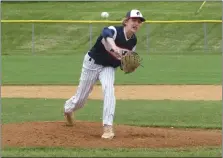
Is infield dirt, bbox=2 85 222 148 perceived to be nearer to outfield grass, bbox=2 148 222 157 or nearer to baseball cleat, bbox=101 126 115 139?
baseball cleat, bbox=101 126 115 139

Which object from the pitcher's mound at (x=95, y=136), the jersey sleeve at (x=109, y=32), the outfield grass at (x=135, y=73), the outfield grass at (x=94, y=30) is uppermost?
the outfield grass at (x=94, y=30)

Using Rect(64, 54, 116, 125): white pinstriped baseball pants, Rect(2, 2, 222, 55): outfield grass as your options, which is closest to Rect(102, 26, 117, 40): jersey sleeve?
Rect(64, 54, 116, 125): white pinstriped baseball pants

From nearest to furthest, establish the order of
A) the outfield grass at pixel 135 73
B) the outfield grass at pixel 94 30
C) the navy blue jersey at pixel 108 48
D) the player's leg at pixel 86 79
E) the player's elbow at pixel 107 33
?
the player's elbow at pixel 107 33 < the navy blue jersey at pixel 108 48 < the player's leg at pixel 86 79 < the outfield grass at pixel 135 73 < the outfield grass at pixel 94 30

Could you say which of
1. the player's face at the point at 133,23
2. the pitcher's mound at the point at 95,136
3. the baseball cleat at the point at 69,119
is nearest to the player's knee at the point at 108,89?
the pitcher's mound at the point at 95,136

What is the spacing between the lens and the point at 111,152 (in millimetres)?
6227

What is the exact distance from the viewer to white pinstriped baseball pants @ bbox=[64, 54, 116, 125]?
7137mm

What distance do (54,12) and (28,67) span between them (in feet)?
72.9

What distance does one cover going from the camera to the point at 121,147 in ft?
21.8

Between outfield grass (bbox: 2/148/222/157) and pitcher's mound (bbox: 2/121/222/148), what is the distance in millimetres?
294

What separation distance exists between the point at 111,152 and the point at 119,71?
1382 cm

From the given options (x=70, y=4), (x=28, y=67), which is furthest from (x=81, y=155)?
(x=70, y=4)

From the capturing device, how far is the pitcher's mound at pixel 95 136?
684 cm

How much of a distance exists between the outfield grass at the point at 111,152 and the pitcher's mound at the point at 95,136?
11.6 inches

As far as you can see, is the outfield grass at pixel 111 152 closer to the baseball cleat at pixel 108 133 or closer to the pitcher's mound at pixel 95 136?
the pitcher's mound at pixel 95 136
